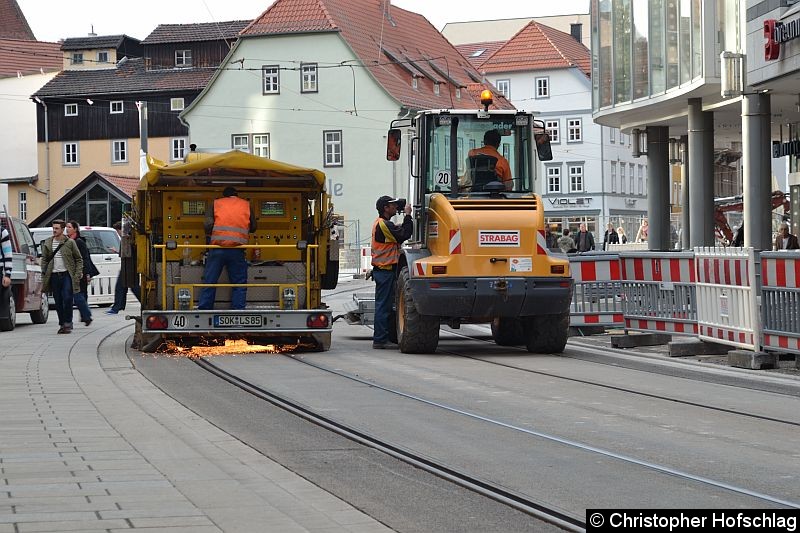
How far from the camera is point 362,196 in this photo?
68375 mm

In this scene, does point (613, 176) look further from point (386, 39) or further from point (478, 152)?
point (478, 152)

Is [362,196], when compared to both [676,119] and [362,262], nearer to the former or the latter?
[362,262]

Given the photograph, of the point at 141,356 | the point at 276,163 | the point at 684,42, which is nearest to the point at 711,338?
the point at 276,163

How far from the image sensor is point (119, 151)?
269 feet

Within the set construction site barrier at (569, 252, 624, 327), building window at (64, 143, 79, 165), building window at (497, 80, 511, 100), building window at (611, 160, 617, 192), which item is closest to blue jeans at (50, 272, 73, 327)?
construction site barrier at (569, 252, 624, 327)

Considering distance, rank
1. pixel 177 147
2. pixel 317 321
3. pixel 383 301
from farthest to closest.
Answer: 1. pixel 177 147
2. pixel 383 301
3. pixel 317 321

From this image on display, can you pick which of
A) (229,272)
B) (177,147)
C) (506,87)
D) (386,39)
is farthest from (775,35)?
(506,87)

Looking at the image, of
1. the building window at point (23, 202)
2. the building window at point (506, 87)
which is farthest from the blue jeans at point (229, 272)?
the building window at point (506, 87)

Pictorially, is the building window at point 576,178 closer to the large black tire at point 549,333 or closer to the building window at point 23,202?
the building window at point 23,202

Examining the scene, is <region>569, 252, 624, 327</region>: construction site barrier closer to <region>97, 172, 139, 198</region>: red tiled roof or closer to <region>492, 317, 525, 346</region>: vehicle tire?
<region>492, 317, 525, 346</region>: vehicle tire

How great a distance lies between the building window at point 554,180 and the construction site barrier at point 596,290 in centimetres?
7067

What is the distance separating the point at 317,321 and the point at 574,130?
246ft

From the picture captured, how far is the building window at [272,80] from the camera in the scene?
69.1 metres

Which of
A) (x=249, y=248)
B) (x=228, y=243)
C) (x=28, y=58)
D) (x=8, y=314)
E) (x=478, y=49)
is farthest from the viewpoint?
(x=478, y=49)
